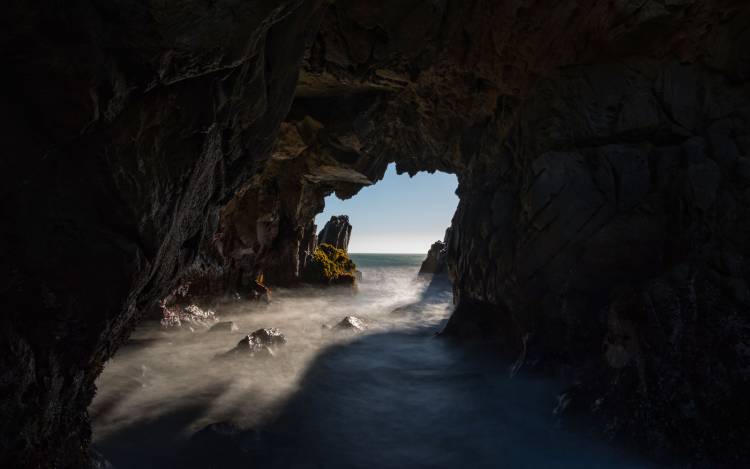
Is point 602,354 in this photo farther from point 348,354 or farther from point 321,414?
point 348,354

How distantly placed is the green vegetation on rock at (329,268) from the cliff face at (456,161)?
13814 millimetres

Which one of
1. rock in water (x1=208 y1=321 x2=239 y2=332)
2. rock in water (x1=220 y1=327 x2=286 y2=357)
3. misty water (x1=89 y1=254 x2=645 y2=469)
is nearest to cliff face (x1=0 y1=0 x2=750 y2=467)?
misty water (x1=89 y1=254 x2=645 y2=469)

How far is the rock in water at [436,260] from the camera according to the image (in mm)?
43750

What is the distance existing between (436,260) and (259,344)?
35379 mm

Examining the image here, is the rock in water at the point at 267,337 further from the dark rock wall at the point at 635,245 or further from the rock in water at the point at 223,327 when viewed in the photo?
the dark rock wall at the point at 635,245

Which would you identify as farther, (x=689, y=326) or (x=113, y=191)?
(x=689, y=326)

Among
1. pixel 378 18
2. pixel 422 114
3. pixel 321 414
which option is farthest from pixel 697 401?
pixel 422 114

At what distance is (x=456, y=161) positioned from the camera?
15336mm

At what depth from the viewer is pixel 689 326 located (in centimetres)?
648

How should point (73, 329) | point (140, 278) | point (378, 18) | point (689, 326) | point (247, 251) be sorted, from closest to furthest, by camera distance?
point (73, 329)
point (140, 278)
point (689, 326)
point (378, 18)
point (247, 251)

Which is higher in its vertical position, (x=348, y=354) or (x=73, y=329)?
(x=73, y=329)

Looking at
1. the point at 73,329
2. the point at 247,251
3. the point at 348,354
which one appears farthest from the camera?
the point at 247,251

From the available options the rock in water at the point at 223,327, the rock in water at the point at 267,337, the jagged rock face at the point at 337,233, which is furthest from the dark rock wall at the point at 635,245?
the jagged rock face at the point at 337,233

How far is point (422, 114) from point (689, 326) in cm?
984
